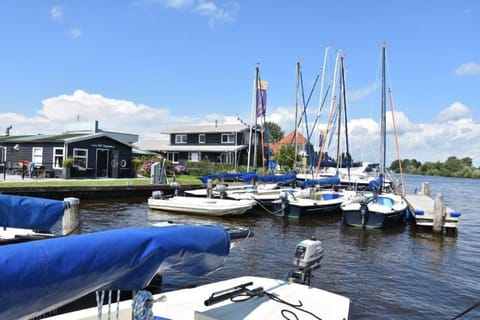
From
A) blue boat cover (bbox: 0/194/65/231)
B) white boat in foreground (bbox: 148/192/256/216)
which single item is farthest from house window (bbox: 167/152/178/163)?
blue boat cover (bbox: 0/194/65/231)

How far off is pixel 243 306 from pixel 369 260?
9535 millimetres

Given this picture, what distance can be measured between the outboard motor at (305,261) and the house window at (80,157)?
2807 cm

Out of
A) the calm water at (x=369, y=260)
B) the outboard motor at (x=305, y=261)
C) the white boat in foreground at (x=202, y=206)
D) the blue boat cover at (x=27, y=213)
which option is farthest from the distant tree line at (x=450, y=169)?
the blue boat cover at (x=27, y=213)

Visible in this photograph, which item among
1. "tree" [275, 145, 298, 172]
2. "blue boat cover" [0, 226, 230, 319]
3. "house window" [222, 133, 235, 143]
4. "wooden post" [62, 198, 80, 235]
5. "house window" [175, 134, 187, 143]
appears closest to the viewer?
"blue boat cover" [0, 226, 230, 319]

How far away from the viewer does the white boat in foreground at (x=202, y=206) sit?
67.3ft

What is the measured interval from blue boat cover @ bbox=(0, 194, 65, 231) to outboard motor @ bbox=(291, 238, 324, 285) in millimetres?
4930

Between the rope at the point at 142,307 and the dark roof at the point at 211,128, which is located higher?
the dark roof at the point at 211,128

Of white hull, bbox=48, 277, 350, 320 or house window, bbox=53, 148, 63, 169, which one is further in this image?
house window, bbox=53, 148, 63, 169

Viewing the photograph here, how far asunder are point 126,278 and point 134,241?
307mm

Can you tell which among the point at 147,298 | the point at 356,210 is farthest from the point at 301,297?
the point at 356,210

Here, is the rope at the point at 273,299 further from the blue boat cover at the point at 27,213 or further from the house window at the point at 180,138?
the house window at the point at 180,138

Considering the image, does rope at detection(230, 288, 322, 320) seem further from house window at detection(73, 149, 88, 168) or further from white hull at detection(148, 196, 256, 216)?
house window at detection(73, 149, 88, 168)

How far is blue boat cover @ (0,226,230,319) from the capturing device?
2.39 m

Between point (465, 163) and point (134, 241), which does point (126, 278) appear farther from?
point (465, 163)
